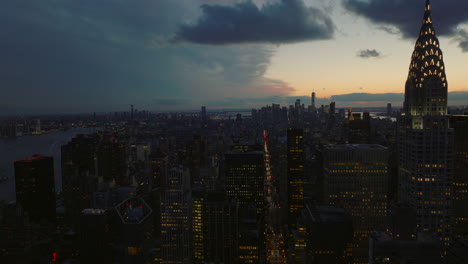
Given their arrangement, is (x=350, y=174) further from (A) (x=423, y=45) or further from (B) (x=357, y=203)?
(A) (x=423, y=45)

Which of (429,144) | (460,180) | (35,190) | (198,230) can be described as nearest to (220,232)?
(198,230)

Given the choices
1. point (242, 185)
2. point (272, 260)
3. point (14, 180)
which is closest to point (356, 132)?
point (242, 185)

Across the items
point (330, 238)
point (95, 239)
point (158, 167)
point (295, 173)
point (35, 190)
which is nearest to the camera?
point (330, 238)

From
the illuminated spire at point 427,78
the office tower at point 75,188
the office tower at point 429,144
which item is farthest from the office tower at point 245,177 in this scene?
the illuminated spire at point 427,78

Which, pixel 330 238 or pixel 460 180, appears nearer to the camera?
pixel 330 238

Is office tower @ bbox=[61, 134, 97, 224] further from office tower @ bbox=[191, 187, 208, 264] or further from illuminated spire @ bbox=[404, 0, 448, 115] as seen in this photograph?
illuminated spire @ bbox=[404, 0, 448, 115]

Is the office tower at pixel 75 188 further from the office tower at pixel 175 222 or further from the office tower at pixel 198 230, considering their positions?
the office tower at pixel 198 230

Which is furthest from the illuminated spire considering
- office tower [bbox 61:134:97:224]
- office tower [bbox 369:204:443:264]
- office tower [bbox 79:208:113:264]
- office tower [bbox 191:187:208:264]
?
office tower [bbox 61:134:97:224]

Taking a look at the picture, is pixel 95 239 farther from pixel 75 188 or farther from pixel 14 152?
pixel 14 152
